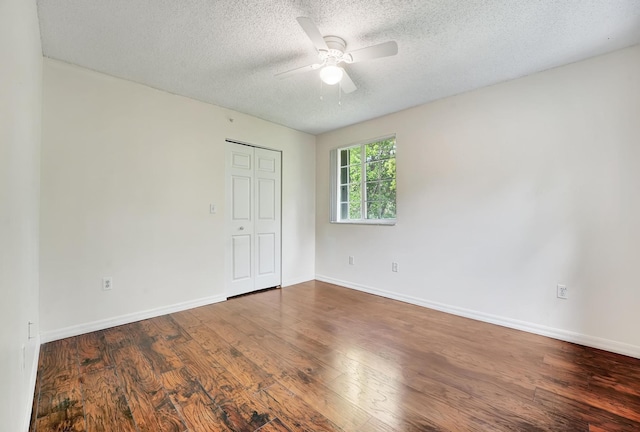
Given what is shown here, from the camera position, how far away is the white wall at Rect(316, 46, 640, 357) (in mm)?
2270

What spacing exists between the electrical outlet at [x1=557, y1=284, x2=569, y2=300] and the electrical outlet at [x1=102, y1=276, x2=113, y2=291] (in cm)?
423

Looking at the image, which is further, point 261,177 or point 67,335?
point 261,177

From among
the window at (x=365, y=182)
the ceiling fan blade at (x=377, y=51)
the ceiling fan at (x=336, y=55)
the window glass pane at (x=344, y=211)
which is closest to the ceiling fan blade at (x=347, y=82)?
the ceiling fan at (x=336, y=55)

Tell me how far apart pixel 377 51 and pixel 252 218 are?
2.74m

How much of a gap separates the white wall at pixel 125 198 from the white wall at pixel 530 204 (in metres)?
2.39

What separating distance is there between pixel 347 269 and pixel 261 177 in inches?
75.0

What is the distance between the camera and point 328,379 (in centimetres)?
191

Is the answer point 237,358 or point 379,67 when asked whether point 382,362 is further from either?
point 379,67

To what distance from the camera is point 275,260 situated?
4.30 m

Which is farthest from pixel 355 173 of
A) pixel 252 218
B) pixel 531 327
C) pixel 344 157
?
pixel 531 327

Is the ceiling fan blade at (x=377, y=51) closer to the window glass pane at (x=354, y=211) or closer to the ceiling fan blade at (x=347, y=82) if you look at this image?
the ceiling fan blade at (x=347, y=82)

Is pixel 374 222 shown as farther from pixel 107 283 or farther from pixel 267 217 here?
pixel 107 283

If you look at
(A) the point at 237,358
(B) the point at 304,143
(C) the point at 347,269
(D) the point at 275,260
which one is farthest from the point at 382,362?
(B) the point at 304,143

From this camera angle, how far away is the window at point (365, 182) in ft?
12.8
